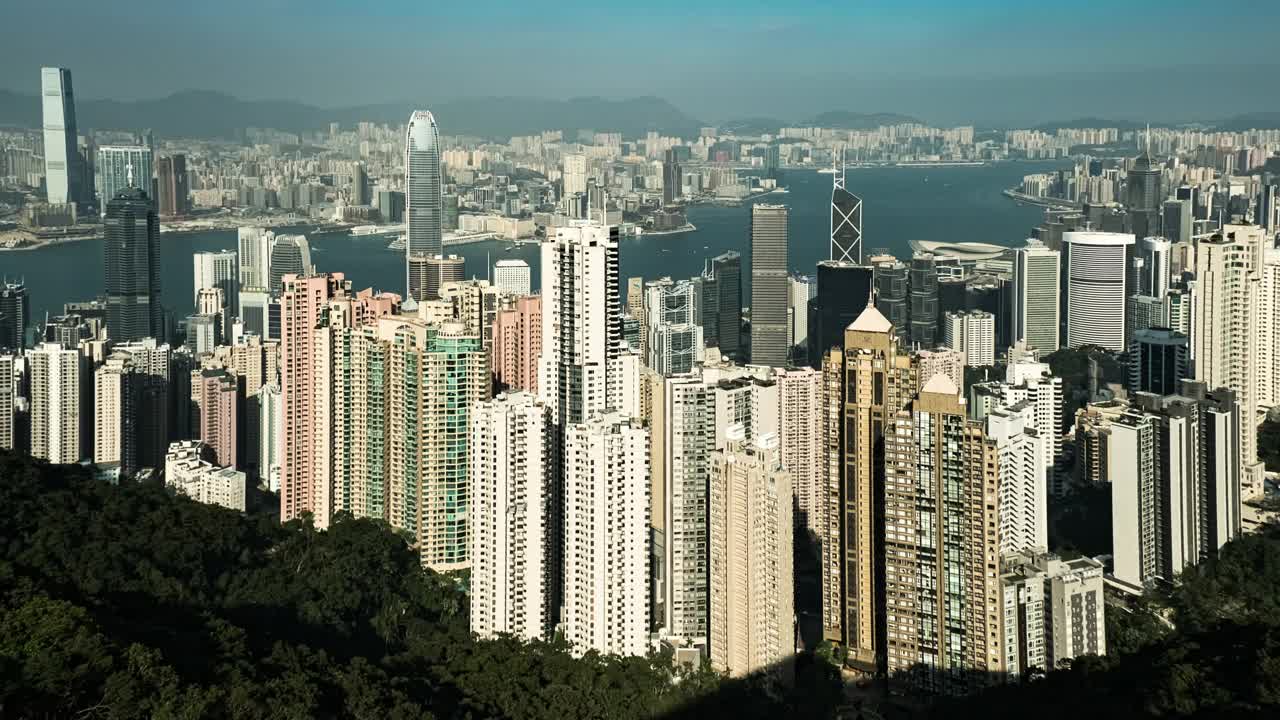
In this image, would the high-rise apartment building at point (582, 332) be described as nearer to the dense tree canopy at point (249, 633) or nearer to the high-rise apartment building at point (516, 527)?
the high-rise apartment building at point (516, 527)

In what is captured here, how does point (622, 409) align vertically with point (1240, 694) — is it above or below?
above

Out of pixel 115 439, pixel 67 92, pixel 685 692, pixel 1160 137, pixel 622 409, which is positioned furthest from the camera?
pixel 1160 137

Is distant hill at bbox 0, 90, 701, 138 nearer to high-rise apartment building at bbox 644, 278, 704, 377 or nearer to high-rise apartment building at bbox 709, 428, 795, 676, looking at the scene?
high-rise apartment building at bbox 644, 278, 704, 377

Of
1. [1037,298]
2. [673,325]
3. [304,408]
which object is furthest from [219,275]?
[1037,298]

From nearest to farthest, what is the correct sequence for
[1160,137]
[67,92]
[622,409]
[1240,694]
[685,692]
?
[1240,694]
[685,692]
[622,409]
[67,92]
[1160,137]

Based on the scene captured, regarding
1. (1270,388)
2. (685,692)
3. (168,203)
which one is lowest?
(685,692)

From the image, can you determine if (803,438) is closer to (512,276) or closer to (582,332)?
(582,332)

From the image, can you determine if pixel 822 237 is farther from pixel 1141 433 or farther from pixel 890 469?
pixel 890 469

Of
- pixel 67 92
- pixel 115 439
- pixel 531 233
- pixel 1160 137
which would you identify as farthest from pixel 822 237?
pixel 115 439
